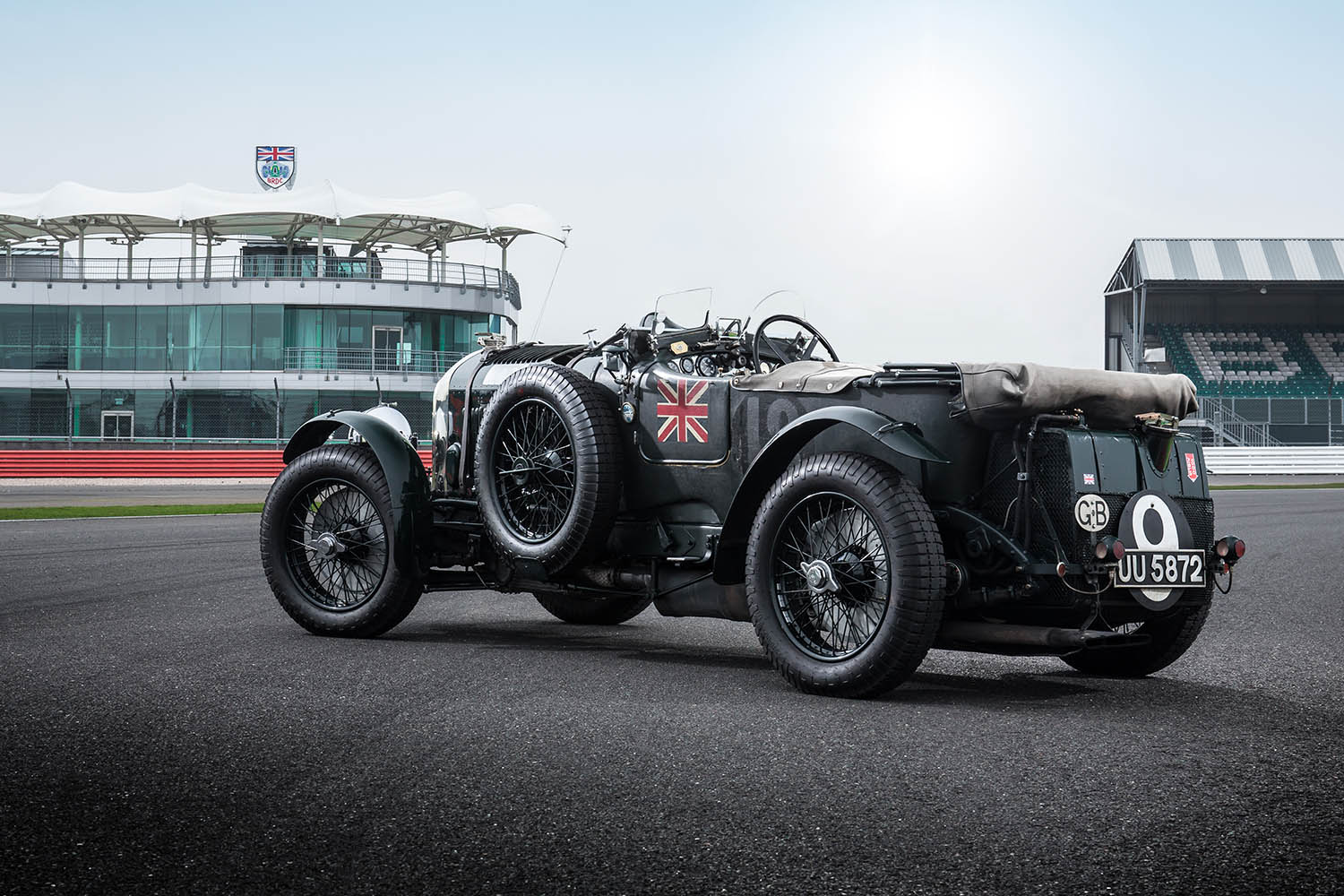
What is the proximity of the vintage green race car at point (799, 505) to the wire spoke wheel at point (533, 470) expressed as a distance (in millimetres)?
12

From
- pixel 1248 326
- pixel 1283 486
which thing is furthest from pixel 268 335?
pixel 1248 326

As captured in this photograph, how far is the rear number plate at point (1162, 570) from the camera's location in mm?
5066

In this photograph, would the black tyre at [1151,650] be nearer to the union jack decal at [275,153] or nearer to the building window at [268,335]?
the building window at [268,335]

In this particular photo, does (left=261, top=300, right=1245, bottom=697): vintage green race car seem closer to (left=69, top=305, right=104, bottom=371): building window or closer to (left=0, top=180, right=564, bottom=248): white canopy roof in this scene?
(left=0, top=180, right=564, bottom=248): white canopy roof

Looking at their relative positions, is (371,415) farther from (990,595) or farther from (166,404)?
(166,404)

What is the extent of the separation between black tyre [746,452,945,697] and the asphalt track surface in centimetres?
18

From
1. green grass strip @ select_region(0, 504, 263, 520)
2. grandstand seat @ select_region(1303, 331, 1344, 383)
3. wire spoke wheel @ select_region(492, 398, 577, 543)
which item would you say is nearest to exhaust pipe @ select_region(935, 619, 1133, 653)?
wire spoke wheel @ select_region(492, 398, 577, 543)

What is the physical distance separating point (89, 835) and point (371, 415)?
4.41 m

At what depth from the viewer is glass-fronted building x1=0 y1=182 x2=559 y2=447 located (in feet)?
148

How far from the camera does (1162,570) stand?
5156 mm

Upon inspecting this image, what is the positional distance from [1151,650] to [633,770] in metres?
2.87

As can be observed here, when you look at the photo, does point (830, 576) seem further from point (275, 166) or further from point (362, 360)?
point (275, 166)

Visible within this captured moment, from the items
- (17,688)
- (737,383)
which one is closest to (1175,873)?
(737,383)

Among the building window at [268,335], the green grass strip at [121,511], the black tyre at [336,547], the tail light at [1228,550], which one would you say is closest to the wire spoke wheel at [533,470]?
the black tyre at [336,547]
